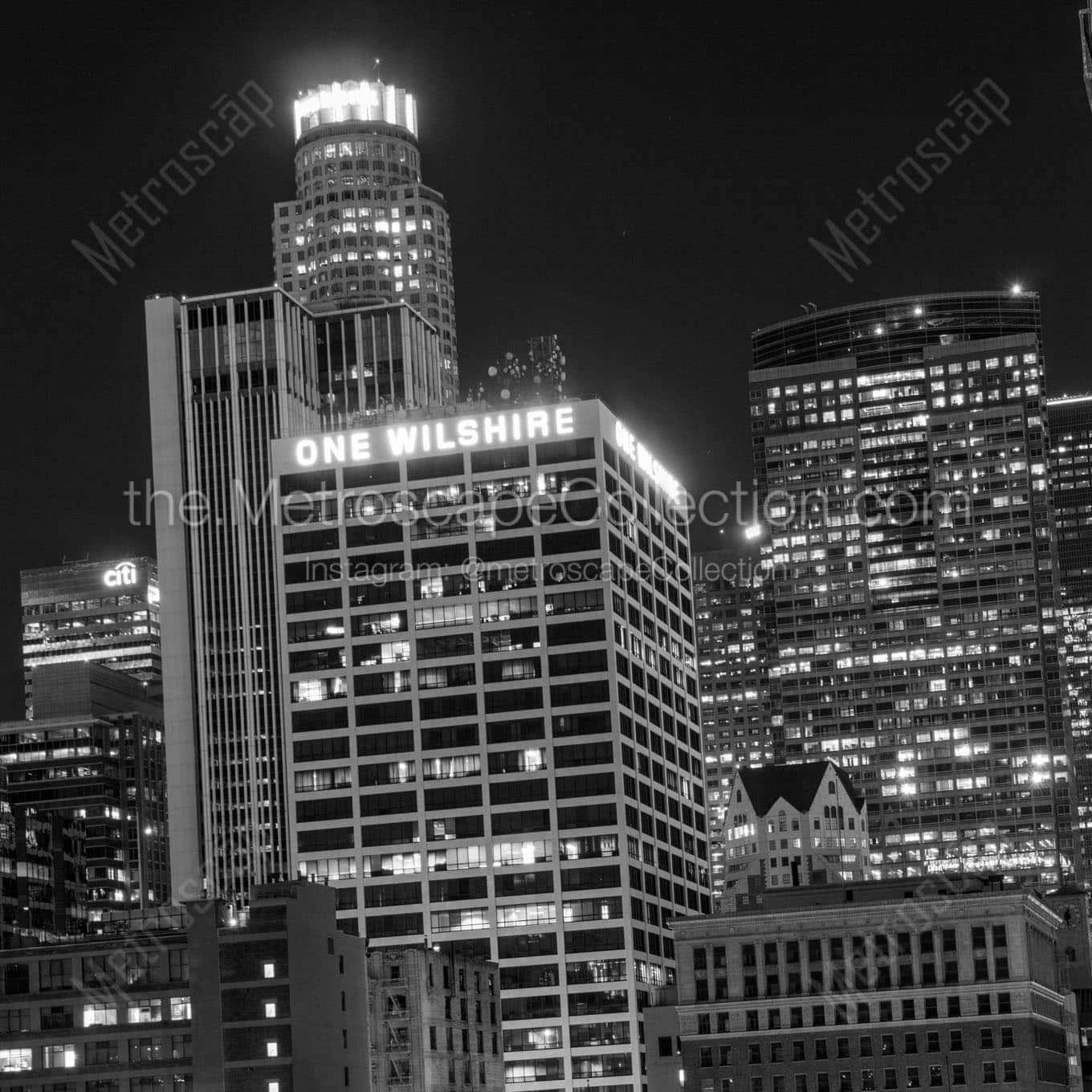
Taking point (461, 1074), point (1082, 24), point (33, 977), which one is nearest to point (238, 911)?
point (33, 977)

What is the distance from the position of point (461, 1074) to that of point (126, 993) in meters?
39.0

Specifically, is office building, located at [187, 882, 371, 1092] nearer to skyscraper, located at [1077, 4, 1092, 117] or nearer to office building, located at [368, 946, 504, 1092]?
office building, located at [368, 946, 504, 1092]

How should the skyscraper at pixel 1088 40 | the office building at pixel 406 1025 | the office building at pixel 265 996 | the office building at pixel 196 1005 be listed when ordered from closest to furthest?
the skyscraper at pixel 1088 40
the office building at pixel 265 996
the office building at pixel 196 1005
the office building at pixel 406 1025

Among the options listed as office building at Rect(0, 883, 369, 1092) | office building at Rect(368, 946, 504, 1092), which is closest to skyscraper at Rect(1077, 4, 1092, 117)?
office building at Rect(0, 883, 369, 1092)

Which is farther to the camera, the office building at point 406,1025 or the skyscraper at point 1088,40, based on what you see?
the office building at point 406,1025

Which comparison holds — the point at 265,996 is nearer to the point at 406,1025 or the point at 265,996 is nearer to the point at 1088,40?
the point at 406,1025

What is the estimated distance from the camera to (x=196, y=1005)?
171 metres

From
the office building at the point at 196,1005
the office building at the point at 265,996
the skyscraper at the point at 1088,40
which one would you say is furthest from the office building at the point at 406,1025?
the skyscraper at the point at 1088,40

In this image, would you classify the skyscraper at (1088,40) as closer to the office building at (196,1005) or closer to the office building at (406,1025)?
the office building at (196,1005)

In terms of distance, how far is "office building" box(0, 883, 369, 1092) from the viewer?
168 m

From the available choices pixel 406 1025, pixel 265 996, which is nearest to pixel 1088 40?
pixel 265 996

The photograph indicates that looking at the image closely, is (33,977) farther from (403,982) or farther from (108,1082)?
(403,982)

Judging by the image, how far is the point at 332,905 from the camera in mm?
178625

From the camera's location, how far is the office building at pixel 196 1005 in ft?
551
